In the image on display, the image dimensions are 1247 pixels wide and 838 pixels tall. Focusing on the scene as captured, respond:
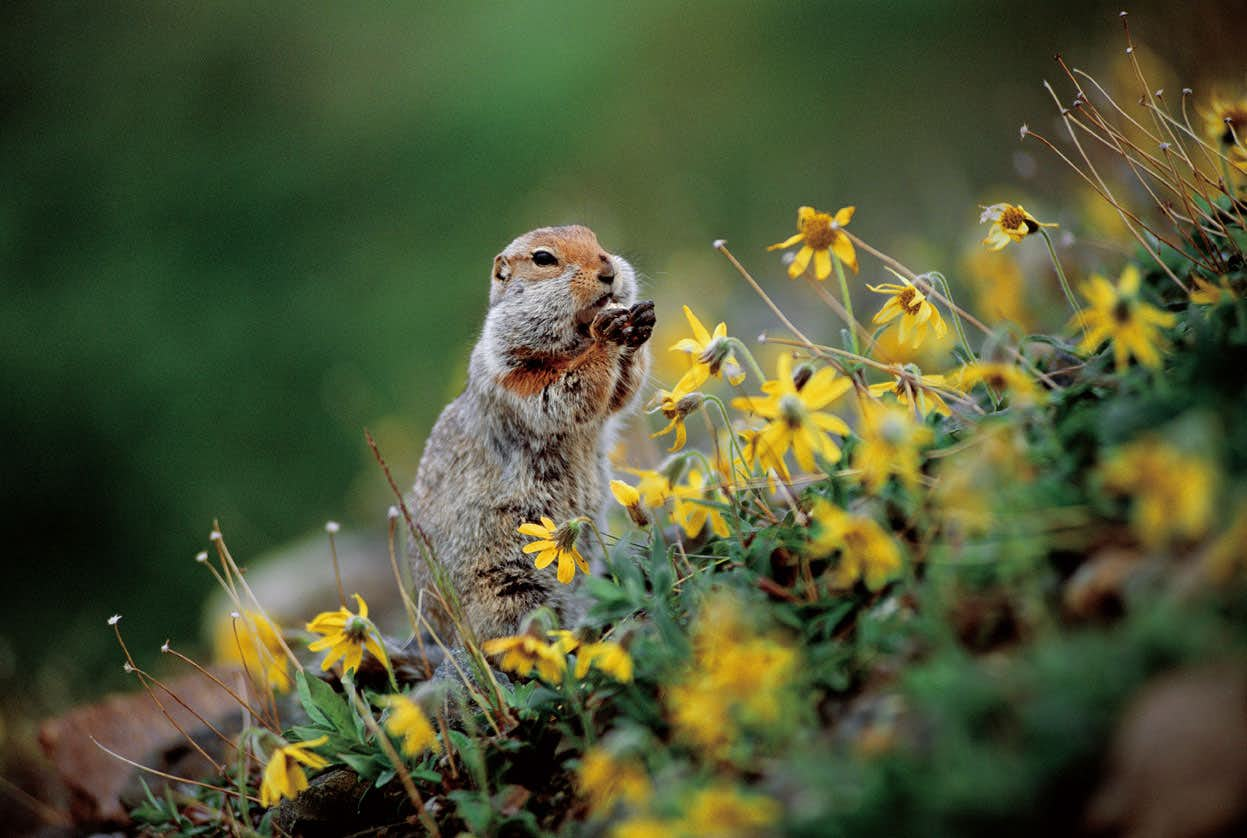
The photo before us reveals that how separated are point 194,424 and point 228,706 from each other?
479 centimetres

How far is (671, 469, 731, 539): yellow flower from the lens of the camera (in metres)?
2.43

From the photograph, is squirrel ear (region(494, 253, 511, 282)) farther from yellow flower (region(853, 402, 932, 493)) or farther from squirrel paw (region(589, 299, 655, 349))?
yellow flower (region(853, 402, 932, 493))

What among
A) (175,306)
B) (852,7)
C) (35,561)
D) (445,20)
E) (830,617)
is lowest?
(35,561)

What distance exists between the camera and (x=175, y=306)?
877 centimetres

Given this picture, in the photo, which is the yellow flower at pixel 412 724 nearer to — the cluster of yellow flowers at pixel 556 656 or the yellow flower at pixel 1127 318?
the cluster of yellow flowers at pixel 556 656

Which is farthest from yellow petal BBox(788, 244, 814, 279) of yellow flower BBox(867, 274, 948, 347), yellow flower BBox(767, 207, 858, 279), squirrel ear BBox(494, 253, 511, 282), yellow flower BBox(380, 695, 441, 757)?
squirrel ear BBox(494, 253, 511, 282)

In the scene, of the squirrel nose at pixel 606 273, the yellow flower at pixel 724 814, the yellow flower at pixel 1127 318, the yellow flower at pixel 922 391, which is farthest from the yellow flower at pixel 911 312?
the yellow flower at pixel 724 814

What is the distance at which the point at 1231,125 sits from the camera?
8.34 feet

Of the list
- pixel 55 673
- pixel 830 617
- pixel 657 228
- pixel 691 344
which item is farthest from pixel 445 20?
pixel 830 617

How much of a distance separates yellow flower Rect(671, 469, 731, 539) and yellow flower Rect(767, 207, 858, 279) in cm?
60

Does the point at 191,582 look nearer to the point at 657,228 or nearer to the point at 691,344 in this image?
the point at 657,228

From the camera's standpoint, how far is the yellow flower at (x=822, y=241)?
244cm

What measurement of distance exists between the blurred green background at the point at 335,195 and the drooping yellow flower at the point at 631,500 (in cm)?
334

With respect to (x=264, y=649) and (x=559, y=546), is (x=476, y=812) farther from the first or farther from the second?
(x=264, y=649)
